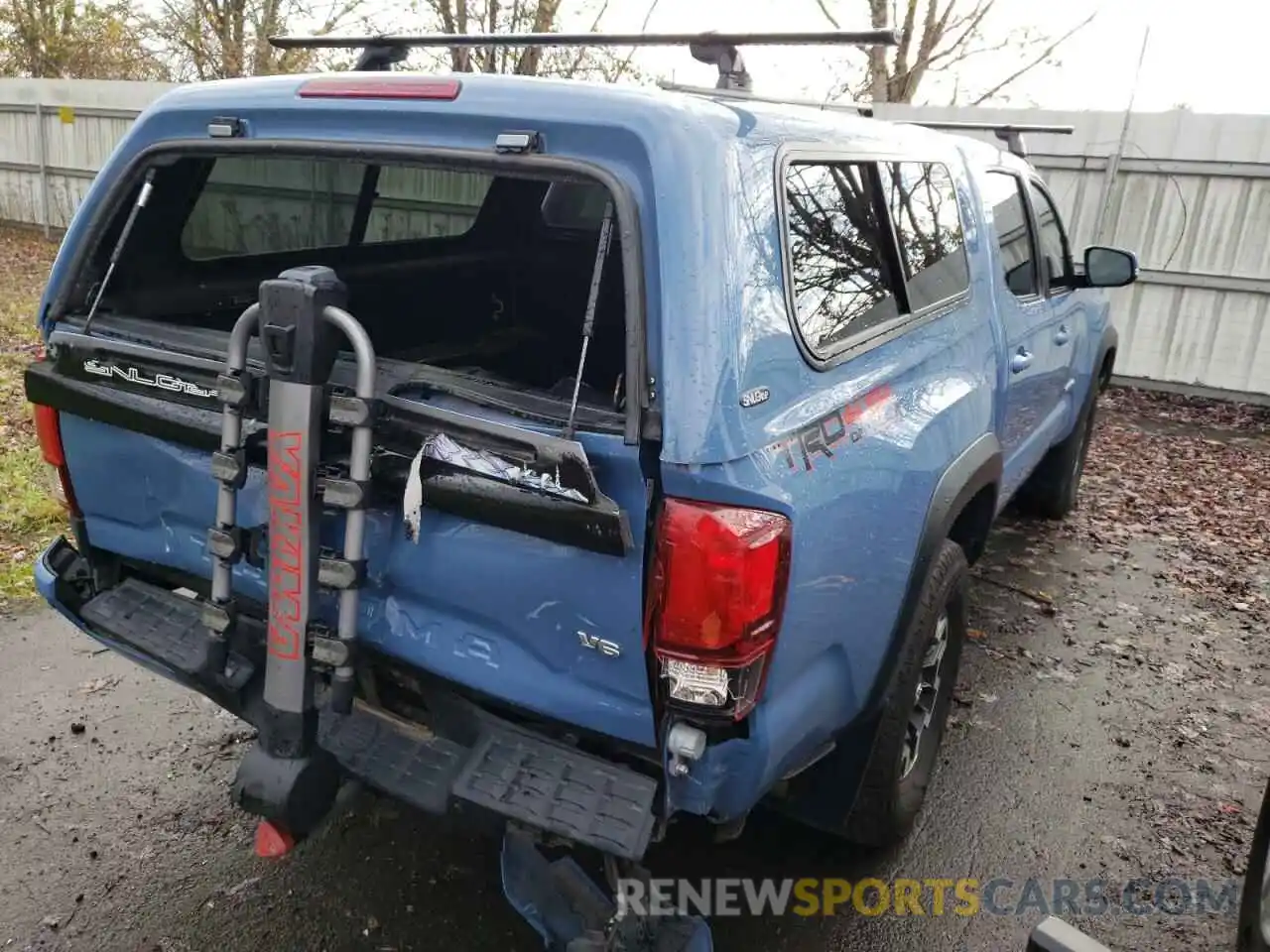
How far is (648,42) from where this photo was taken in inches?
99.3

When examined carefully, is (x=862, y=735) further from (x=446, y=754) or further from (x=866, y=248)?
(x=866, y=248)

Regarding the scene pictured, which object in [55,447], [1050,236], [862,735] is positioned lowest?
[862,735]

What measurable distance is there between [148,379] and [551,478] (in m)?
1.19

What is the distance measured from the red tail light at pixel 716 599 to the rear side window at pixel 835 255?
0.54m

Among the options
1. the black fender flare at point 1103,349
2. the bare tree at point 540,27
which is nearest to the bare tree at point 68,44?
the bare tree at point 540,27

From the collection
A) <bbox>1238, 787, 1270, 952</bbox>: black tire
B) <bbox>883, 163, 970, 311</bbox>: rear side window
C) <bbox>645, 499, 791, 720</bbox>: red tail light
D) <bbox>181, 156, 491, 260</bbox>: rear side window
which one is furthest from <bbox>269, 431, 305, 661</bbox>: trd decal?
<bbox>1238, 787, 1270, 952</bbox>: black tire

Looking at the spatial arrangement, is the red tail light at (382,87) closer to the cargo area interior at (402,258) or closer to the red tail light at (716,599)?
the cargo area interior at (402,258)

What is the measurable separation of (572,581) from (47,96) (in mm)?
15353

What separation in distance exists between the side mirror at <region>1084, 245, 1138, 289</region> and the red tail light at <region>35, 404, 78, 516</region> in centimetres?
414

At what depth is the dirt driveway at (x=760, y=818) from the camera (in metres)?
2.64

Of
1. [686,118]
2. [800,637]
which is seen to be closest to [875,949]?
[800,637]

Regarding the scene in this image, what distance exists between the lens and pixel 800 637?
2.06 meters

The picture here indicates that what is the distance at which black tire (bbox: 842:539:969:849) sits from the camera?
262 centimetres

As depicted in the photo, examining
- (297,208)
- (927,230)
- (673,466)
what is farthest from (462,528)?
(297,208)
